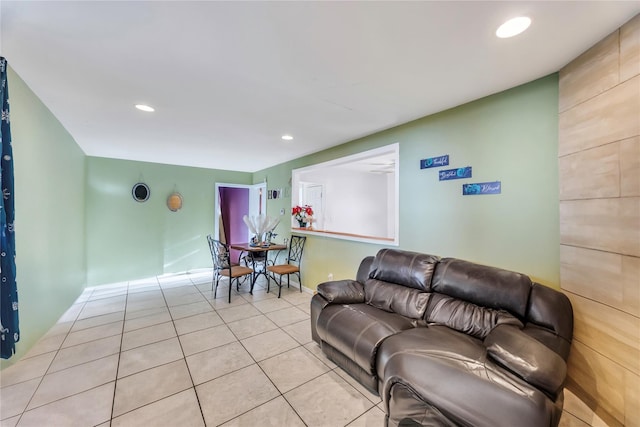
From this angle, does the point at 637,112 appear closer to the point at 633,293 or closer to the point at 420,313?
the point at 633,293

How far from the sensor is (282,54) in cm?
156

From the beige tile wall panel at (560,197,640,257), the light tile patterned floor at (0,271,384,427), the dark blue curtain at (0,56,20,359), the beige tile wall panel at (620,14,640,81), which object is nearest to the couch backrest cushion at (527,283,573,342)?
the beige tile wall panel at (560,197,640,257)

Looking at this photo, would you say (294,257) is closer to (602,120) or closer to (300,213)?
(300,213)

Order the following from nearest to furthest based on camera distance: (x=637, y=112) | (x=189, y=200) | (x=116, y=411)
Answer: (x=637, y=112)
(x=116, y=411)
(x=189, y=200)

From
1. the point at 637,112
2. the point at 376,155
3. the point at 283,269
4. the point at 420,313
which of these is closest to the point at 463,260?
the point at 420,313

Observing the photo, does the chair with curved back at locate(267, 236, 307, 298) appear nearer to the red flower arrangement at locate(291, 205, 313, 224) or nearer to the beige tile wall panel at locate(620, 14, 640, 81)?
the red flower arrangement at locate(291, 205, 313, 224)

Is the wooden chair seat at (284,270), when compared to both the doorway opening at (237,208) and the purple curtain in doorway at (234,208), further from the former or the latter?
the purple curtain in doorway at (234,208)

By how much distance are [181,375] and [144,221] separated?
394 centimetres

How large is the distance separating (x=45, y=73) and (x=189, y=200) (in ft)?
12.2

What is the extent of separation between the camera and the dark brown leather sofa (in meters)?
1.10

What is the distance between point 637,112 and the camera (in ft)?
4.24

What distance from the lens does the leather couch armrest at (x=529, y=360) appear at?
3.75 feet

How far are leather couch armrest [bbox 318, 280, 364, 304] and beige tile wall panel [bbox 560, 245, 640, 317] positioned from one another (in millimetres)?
1583

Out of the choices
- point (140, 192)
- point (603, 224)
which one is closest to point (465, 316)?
point (603, 224)
